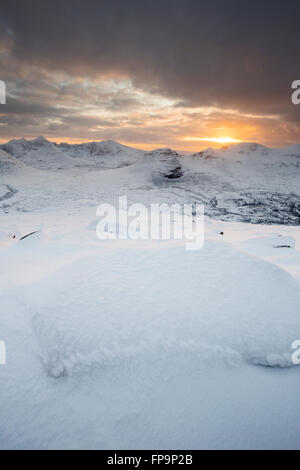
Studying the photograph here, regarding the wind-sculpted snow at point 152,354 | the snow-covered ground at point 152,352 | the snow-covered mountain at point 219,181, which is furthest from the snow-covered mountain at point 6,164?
the wind-sculpted snow at point 152,354

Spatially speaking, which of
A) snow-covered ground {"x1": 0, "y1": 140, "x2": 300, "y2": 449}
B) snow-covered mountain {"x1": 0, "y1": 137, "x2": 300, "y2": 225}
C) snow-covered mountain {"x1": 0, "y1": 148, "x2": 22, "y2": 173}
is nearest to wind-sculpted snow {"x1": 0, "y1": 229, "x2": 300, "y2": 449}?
snow-covered ground {"x1": 0, "y1": 140, "x2": 300, "y2": 449}

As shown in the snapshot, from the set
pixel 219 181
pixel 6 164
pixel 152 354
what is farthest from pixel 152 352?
pixel 6 164

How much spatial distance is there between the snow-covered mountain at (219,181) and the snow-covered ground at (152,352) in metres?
10.5

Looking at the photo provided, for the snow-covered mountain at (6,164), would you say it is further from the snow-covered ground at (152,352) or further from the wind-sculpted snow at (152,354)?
the wind-sculpted snow at (152,354)

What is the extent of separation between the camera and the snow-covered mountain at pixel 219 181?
616 inches

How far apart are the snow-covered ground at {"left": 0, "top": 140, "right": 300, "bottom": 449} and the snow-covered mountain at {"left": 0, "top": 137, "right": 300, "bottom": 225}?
1050 cm

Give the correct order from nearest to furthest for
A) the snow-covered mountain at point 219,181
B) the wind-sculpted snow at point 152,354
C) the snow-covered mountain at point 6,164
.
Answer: the wind-sculpted snow at point 152,354 < the snow-covered mountain at point 219,181 < the snow-covered mountain at point 6,164

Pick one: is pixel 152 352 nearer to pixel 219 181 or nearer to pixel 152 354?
pixel 152 354

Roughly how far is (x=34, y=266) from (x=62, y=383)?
8.67ft

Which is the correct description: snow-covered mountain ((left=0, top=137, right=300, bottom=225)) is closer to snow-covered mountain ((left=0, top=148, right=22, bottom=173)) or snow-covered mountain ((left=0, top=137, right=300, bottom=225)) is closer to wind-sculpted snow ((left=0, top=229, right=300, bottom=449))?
snow-covered mountain ((left=0, top=148, right=22, bottom=173))

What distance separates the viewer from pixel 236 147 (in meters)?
38.2

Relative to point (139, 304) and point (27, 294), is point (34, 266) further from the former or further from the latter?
point (139, 304)
